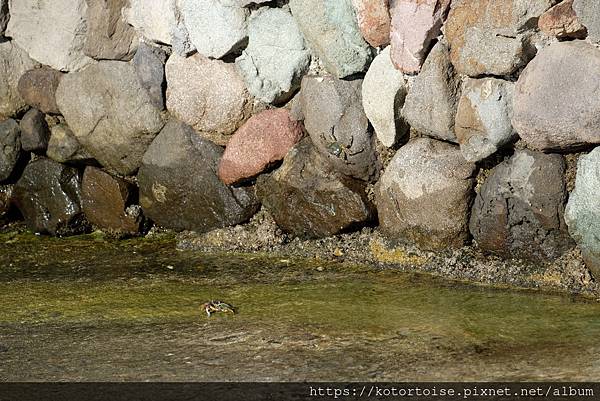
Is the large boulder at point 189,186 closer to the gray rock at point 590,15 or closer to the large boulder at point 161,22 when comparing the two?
the large boulder at point 161,22

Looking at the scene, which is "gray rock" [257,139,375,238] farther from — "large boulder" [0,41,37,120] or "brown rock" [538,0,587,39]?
"large boulder" [0,41,37,120]

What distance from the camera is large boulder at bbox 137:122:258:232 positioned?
4.01 metres

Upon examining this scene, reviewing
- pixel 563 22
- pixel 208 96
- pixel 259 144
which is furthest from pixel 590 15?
pixel 208 96

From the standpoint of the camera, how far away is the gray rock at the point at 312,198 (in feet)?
12.1

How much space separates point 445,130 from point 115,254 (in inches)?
58.5

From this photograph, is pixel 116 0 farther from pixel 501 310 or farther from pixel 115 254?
pixel 501 310

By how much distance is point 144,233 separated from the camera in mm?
4316

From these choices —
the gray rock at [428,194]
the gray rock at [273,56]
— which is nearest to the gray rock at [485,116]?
the gray rock at [428,194]

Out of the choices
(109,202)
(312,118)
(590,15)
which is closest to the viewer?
(590,15)

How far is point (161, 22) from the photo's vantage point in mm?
4055

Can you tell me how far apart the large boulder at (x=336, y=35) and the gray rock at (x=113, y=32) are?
0.89 metres

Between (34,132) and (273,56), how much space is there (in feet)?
4.35

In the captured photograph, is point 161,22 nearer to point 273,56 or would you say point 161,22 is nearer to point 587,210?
point 273,56

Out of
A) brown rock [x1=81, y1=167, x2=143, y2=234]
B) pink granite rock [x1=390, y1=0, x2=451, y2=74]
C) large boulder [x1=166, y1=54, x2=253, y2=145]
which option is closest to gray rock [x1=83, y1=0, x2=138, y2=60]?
large boulder [x1=166, y1=54, x2=253, y2=145]
